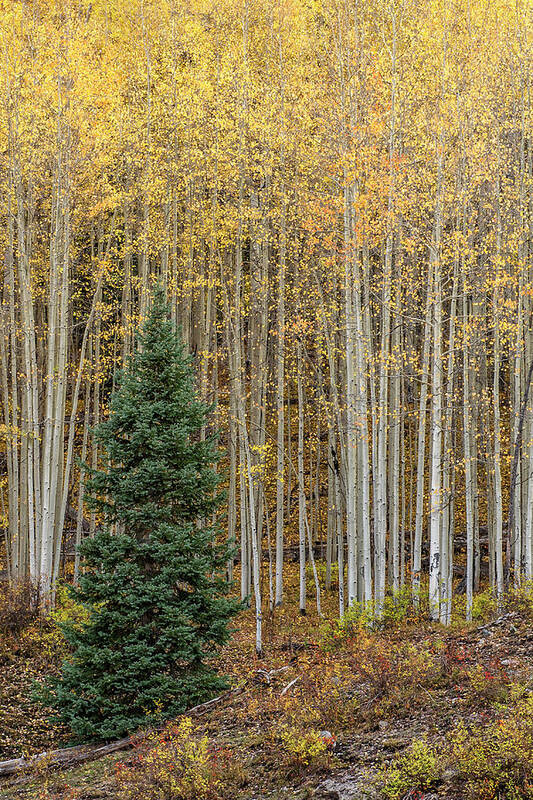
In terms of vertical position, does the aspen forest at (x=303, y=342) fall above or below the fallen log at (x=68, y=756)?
above

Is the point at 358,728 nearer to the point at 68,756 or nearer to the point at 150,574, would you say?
the point at 150,574

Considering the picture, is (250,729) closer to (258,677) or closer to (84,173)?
(258,677)

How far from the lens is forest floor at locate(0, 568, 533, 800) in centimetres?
550

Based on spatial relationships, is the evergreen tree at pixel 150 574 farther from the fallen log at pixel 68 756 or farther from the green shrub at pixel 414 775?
the green shrub at pixel 414 775

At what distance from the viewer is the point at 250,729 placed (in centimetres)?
782

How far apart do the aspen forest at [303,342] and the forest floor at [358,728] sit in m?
0.04

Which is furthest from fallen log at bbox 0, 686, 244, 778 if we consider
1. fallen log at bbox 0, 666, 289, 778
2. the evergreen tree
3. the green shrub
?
the green shrub

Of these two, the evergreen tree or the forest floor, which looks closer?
the forest floor

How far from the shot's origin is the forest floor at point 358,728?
5500mm

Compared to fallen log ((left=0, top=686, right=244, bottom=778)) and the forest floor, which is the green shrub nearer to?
the forest floor

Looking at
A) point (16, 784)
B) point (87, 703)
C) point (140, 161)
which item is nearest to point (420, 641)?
point (87, 703)

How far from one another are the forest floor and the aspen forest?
4cm

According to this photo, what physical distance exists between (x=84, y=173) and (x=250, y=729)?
423 inches

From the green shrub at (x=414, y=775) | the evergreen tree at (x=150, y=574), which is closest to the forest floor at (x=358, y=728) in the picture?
the green shrub at (x=414, y=775)
